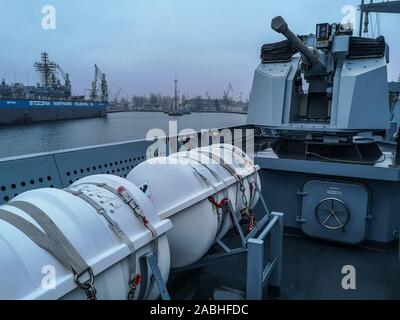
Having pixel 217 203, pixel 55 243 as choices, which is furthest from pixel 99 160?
pixel 55 243

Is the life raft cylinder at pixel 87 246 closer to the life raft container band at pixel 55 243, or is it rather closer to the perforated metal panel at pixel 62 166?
the life raft container band at pixel 55 243

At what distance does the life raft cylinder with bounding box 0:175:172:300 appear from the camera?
3.81 ft

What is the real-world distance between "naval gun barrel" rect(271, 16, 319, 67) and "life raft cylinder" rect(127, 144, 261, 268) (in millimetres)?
1913

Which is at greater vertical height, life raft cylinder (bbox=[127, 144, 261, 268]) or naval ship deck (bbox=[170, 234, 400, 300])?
life raft cylinder (bbox=[127, 144, 261, 268])

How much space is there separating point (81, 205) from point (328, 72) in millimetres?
4193

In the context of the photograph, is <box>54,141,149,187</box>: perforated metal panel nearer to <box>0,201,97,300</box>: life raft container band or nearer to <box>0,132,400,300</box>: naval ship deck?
<box>0,132,400,300</box>: naval ship deck

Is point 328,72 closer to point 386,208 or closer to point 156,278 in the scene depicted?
point 386,208

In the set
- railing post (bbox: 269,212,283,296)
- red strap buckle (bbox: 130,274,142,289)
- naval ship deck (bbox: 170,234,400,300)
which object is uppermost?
red strap buckle (bbox: 130,274,142,289)

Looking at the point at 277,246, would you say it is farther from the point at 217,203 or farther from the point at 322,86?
the point at 322,86

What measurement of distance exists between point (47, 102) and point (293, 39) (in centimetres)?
4836

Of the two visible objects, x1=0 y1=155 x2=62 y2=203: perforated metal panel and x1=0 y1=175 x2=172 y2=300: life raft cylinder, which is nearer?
x1=0 y1=175 x2=172 y2=300: life raft cylinder

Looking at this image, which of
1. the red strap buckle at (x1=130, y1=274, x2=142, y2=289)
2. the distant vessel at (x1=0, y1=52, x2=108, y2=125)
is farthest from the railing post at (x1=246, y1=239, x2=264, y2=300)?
the distant vessel at (x1=0, y1=52, x2=108, y2=125)
